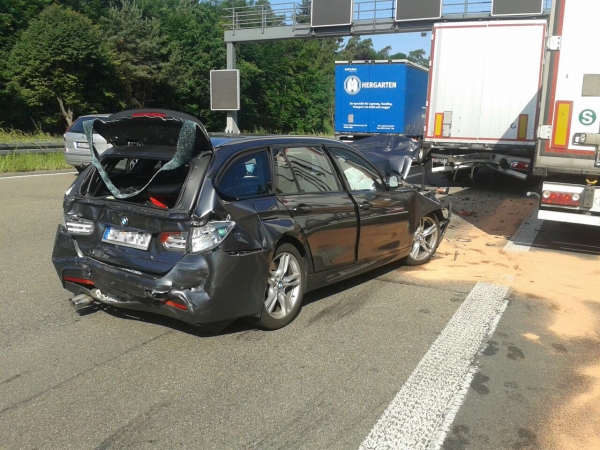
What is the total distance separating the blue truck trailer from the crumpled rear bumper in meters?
18.3

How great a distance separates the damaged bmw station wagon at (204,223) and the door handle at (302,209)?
1cm

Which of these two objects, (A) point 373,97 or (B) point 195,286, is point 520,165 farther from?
(B) point 195,286

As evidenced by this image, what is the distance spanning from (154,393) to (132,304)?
929 millimetres

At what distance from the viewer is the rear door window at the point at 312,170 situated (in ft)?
17.8

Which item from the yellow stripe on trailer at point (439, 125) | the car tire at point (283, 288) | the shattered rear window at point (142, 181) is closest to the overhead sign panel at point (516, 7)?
the yellow stripe on trailer at point (439, 125)

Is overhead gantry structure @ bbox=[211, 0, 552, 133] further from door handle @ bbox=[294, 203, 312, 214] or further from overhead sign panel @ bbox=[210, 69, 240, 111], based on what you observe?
door handle @ bbox=[294, 203, 312, 214]

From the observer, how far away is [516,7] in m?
21.7

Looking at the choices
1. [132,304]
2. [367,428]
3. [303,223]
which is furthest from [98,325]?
[367,428]

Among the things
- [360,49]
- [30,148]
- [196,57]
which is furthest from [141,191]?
[360,49]

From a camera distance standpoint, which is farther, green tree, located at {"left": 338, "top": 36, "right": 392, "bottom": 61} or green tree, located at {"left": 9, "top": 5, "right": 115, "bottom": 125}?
green tree, located at {"left": 338, "top": 36, "right": 392, "bottom": 61}

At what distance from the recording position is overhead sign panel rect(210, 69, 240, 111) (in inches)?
1152

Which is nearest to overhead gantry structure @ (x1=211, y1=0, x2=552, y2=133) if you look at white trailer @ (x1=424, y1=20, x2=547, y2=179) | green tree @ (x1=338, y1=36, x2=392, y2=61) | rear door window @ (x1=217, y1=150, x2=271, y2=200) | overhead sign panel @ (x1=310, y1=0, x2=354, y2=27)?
overhead sign panel @ (x1=310, y1=0, x2=354, y2=27)

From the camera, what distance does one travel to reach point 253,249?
461 cm

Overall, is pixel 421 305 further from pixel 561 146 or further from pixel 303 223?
pixel 561 146
